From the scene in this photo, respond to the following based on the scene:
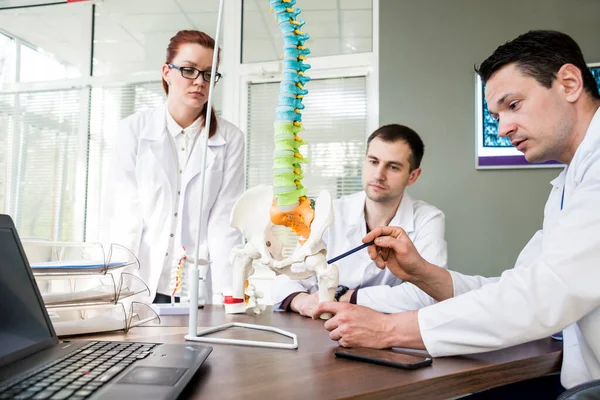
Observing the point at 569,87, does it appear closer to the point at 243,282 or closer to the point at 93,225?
the point at 243,282

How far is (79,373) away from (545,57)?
3.93 ft

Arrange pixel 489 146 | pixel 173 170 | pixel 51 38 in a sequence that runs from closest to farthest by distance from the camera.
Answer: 1. pixel 173 170
2. pixel 489 146
3. pixel 51 38

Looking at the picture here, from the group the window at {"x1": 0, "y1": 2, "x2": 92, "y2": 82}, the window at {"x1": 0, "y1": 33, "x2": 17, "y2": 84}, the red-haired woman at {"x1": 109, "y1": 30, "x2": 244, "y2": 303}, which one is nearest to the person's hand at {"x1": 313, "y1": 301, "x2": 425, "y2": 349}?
the red-haired woman at {"x1": 109, "y1": 30, "x2": 244, "y2": 303}

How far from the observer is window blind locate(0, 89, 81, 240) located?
13.9 feet

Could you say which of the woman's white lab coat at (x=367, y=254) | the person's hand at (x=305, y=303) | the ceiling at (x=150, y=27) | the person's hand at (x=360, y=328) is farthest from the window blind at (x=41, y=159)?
the person's hand at (x=360, y=328)

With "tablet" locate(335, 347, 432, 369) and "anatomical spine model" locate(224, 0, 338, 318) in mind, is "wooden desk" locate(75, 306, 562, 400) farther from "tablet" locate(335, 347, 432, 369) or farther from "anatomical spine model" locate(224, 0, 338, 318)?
"anatomical spine model" locate(224, 0, 338, 318)

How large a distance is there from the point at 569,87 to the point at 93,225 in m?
3.79

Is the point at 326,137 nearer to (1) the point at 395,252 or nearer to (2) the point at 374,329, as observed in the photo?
(1) the point at 395,252

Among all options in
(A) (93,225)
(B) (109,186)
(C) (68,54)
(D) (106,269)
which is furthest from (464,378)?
(C) (68,54)

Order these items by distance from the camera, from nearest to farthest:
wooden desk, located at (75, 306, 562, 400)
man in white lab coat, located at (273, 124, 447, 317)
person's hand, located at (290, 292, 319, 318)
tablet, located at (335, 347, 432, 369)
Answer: wooden desk, located at (75, 306, 562, 400) → tablet, located at (335, 347, 432, 369) → person's hand, located at (290, 292, 319, 318) → man in white lab coat, located at (273, 124, 447, 317)

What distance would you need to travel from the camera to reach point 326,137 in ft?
12.4

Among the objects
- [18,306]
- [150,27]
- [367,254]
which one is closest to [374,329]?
[18,306]

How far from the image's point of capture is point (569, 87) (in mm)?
1203

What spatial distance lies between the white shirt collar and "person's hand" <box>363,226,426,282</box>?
113 centimetres
